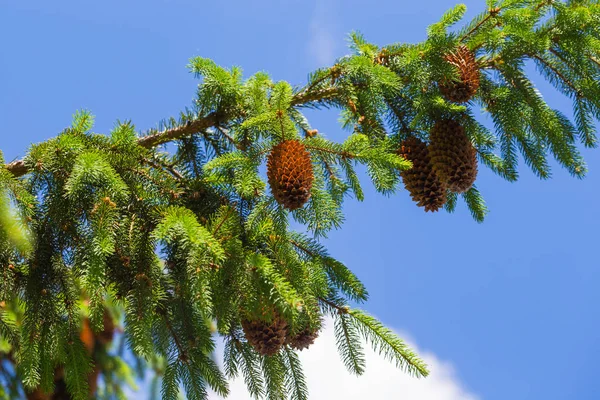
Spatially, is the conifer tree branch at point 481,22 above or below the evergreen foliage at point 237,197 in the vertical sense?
above

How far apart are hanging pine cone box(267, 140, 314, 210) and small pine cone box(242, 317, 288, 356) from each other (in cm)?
43

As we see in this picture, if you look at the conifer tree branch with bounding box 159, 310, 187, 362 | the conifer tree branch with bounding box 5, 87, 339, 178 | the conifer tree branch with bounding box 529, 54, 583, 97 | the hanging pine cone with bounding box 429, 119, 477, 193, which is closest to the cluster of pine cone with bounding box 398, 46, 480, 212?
the hanging pine cone with bounding box 429, 119, 477, 193

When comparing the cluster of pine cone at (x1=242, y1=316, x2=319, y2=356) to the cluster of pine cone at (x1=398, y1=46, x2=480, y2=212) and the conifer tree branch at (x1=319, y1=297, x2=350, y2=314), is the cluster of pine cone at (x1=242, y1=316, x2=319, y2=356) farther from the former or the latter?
the cluster of pine cone at (x1=398, y1=46, x2=480, y2=212)

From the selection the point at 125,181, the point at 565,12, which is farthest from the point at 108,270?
the point at 565,12

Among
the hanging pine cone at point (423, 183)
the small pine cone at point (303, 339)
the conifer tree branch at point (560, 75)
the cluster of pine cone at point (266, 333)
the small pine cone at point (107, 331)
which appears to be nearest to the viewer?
the cluster of pine cone at point (266, 333)

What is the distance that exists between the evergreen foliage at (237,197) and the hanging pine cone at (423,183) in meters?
0.09

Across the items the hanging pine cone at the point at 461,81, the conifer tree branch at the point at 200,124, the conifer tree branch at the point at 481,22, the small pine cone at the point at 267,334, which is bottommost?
the small pine cone at the point at 267,334

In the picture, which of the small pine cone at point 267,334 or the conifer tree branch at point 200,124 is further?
the conifer tree branch at point 200,124

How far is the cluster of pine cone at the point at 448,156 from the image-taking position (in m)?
2.50

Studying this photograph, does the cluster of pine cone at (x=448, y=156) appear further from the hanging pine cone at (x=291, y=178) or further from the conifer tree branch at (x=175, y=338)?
the conifer tree branch at (x=175, y=338)

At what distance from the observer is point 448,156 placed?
8.27ft

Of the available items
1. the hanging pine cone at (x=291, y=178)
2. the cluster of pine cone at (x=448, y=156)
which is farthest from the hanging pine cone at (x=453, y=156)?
the hanging pine cone at (x=291, y=178)

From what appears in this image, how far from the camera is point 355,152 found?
7.44 feet

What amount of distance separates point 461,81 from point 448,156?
0.30 m
